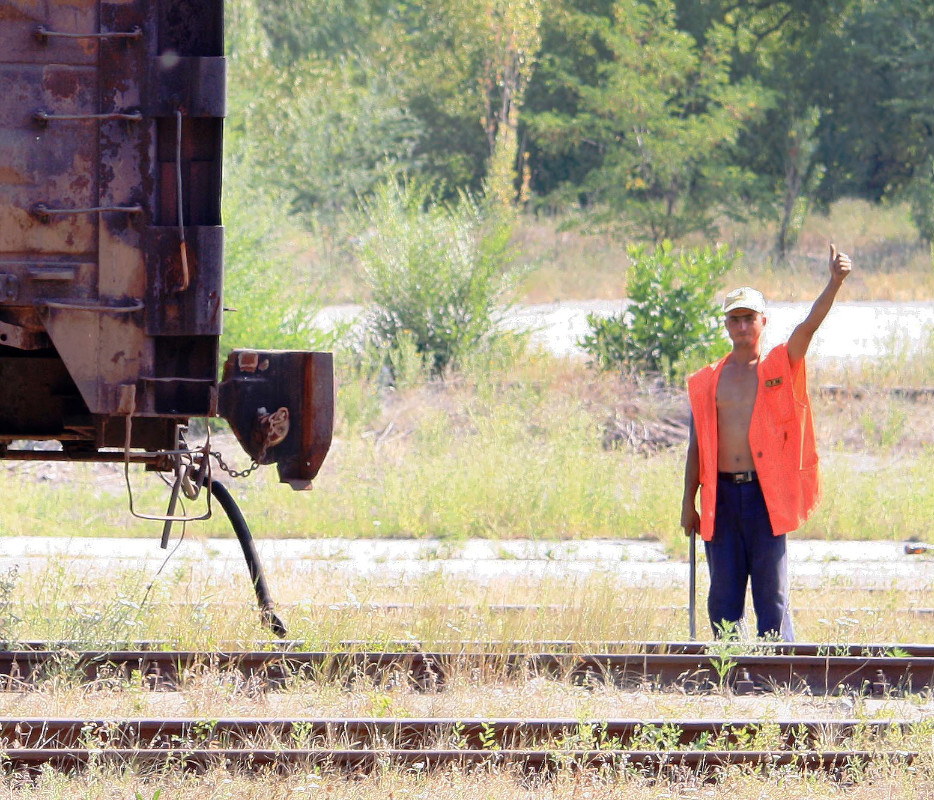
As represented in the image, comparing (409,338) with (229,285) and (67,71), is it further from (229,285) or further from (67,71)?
(67,71)

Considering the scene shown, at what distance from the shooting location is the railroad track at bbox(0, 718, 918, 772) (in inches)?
183

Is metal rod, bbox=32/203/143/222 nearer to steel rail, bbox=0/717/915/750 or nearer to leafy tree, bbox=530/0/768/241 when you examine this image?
steel rail, bbox=0/717/915/750

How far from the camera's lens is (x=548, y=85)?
33.3m

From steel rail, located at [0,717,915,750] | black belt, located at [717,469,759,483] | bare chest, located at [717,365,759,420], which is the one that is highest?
bare chest, located at [717,365,759,420]

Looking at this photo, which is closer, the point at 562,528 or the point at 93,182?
Answer: the point at 93,182

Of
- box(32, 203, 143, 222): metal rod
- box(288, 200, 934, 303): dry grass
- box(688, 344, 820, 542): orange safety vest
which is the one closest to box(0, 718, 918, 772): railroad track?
box(688, 344, 820, 542): orange safety vest

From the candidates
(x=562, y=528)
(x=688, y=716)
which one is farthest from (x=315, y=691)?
(x=562, y=528)

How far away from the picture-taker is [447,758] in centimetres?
478

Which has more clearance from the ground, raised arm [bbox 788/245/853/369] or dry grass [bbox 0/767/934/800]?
raised arm [bbox 788/245/853/369]

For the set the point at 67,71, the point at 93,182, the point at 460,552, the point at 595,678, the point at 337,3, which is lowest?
the point at 460,552

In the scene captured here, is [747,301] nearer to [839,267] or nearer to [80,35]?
[839,267]

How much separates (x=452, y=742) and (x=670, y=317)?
9.29 metres

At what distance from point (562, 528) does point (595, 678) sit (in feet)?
13.1

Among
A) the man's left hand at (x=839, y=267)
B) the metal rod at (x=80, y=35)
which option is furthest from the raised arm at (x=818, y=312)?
the metal rod at (x=80, y=35)
